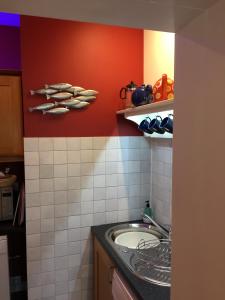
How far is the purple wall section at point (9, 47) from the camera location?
2.37m

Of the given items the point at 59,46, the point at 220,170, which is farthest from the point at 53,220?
the point at 220,170

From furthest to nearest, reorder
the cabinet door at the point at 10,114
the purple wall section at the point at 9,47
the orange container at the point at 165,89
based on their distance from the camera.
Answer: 1. the purple wall section at the point at 9,47
2. the cabinet door at the point at 10,114
3. the orange container at the point at 165,89

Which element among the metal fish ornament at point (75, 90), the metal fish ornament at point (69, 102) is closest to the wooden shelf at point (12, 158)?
the metal fish ornament at point (69, 102)

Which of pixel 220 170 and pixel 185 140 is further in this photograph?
pixel 185 140

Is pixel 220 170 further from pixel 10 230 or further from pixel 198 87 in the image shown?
pixel 10 230

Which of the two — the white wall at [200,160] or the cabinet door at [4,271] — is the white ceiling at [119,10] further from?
the cabinet door at [4,271]

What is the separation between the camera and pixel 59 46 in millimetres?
1881

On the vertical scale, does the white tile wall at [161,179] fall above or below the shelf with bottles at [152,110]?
below

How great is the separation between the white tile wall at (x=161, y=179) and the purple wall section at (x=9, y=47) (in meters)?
1.54

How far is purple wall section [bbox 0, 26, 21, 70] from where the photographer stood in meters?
2.37

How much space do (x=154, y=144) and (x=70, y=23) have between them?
113 centimetres

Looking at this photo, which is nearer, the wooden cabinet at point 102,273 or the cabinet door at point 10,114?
the wooden cabinet at point 102,273

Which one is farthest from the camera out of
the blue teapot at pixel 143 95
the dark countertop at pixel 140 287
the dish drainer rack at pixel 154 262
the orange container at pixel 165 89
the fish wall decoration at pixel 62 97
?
the fish wall decoration at pixel 62 97

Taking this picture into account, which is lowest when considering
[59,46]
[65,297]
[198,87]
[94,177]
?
[65,297]
